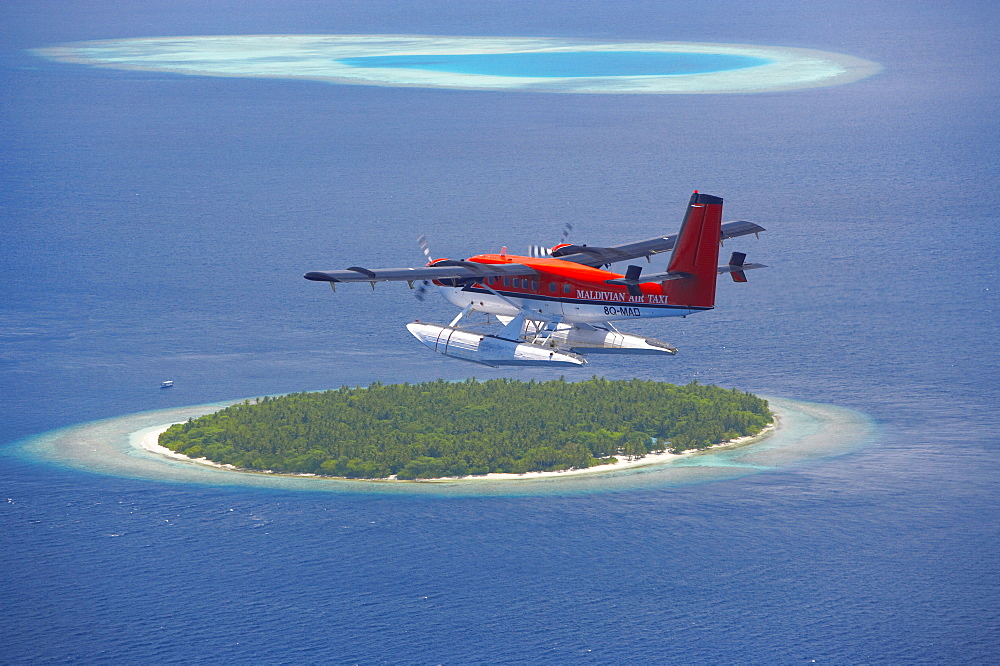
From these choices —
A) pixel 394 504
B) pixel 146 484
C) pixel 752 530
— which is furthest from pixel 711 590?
pixel 146 484

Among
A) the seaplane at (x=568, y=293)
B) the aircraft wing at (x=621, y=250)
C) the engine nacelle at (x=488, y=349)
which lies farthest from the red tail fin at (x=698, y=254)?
the engine nacelle at (x=488, y=349)

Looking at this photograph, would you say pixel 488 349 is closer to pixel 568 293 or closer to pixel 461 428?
pixel 568 293

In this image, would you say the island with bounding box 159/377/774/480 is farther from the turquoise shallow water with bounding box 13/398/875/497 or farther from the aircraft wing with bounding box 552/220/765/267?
the aircraft wing with bounding box 552/220/765/267

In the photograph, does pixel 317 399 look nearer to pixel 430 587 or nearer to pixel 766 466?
pixel 430 587

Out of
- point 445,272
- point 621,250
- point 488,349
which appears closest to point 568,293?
point 621,250

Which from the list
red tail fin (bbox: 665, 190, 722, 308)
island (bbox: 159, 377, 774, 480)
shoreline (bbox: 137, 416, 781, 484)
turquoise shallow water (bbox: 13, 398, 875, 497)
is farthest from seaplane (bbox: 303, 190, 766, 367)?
island (bbox: 159, 377, 774, 480)

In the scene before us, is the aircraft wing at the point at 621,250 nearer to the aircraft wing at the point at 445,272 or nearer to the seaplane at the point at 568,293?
the seaplane at the point at 568,293

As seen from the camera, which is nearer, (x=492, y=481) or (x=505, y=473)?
(x=492, y=481)
